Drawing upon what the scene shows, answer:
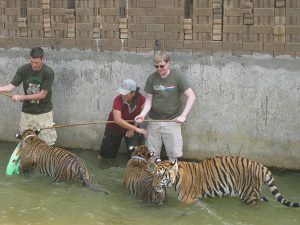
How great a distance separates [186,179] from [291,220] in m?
1.38

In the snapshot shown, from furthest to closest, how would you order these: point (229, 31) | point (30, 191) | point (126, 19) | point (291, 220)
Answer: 1. point (126, 19)
2. point (229, 31)
3. point (30, 191)
4. point (291, 220)

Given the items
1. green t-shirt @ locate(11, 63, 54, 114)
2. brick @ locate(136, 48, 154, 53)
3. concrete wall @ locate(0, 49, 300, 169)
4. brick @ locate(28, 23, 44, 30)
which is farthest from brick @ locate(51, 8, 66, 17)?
brick @ locate(136, 48, 154, 53)

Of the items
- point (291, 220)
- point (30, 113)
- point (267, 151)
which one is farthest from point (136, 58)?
point (291, 220)

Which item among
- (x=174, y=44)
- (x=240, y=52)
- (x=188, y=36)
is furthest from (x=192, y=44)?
(x=240, y=52)

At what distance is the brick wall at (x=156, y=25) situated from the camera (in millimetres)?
8281

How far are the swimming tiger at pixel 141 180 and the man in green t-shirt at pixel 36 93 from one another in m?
1.80

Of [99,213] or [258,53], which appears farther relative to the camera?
[258,53]

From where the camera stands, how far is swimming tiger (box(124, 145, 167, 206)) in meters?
7.17

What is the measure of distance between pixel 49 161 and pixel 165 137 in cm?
170

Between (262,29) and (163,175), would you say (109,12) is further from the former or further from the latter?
(163,175)

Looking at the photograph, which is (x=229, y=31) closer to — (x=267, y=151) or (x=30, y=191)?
(x=267, y=151)

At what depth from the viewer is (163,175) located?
22.5 ft

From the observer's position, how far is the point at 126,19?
9.25 metres

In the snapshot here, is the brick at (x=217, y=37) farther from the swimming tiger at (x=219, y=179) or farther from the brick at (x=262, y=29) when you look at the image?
the swimming tiger at (x=219, y=179)
